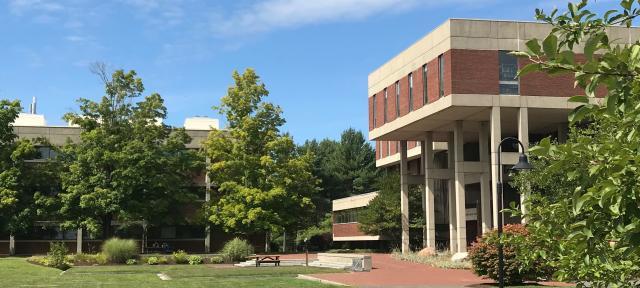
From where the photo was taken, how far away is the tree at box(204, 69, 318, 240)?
52562 millimetres

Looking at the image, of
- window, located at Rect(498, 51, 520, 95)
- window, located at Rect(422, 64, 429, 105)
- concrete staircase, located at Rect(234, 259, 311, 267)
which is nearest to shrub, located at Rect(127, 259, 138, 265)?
concrete staircase, located at Rect(234, 259, 311, 267)

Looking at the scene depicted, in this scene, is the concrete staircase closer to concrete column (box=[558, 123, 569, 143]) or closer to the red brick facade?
concrete column (box=[558, 123, 569, 143])

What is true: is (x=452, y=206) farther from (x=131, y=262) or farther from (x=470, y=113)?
(x=131, y=262)

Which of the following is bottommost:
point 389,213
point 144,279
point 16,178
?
point 144,279

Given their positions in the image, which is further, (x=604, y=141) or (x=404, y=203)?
(x=404, y=203)

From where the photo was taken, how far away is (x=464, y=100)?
3847 cm

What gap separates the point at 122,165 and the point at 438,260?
82.1 ft

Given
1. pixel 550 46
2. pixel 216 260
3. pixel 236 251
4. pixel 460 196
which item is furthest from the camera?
pixel 236 251

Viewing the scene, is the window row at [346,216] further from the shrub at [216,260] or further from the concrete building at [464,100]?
the shrub at [216,260]

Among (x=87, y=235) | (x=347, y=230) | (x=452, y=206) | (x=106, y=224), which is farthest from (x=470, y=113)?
(x=87, y=235)

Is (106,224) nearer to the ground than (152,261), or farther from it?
farther from it

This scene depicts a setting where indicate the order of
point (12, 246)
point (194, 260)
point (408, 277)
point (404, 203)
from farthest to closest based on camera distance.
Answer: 1. point (12, 246)
2. point (404, 203)
3. point (194, 260)
4. point (408, 277)

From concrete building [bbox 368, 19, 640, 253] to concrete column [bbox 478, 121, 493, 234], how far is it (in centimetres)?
6

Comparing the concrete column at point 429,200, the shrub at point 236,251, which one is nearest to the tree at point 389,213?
the concrete column at point 429,200
